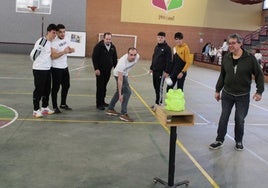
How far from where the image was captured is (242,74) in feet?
17.6

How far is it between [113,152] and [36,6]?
21542 millimetres

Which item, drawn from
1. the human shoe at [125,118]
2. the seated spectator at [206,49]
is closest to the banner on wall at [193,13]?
the seated spectator at [206,49]

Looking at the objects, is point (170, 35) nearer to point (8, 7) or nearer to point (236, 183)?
point (8, 7)

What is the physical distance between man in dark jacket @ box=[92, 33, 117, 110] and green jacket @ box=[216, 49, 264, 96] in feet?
10.4

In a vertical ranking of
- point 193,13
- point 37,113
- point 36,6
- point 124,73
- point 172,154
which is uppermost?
point 193,13

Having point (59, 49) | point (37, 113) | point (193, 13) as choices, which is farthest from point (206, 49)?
point (37, 113)

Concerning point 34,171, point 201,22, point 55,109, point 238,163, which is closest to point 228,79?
point 238,163

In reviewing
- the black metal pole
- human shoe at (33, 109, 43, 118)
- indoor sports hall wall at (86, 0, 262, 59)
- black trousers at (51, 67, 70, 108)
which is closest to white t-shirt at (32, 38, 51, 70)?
black trousers at (51, 67, 70, 108)

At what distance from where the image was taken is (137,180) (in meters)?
4.30

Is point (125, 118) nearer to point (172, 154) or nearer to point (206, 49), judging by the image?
point (172, 154)

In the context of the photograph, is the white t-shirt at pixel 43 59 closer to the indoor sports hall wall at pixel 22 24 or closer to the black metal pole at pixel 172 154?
the black metal pole at pixel 172 154

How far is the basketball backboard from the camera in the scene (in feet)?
81.0

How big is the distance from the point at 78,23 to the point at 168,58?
1943cm

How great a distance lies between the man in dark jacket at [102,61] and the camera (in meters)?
7.92
